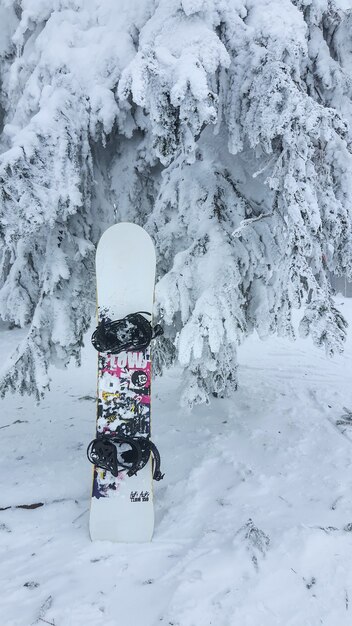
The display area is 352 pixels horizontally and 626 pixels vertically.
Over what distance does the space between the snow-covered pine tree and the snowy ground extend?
0.81 meters

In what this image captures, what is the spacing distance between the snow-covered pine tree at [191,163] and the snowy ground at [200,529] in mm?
806

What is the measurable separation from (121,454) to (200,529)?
2.54 ft

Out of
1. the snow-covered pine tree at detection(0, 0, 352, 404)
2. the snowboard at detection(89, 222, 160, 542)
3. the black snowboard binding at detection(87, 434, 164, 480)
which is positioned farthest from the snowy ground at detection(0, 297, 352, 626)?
the snow-covered pine tree at detection(0, 0, 352, 404)

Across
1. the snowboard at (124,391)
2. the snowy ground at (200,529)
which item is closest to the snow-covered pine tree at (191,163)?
the snowboard at (124,391)

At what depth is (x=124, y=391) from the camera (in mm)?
3020

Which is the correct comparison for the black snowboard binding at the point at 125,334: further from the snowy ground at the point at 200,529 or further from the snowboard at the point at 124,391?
the snowy ground at the point at 200,529

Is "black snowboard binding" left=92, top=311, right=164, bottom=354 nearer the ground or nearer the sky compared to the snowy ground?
nearer the sky

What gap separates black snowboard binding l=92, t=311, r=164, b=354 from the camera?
296cm

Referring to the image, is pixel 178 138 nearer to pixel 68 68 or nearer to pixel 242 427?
pixel 68 68

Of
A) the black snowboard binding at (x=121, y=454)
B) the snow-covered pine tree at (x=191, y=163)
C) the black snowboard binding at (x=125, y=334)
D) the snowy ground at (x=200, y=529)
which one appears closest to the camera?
the snowy ground at (x=200, y=529)

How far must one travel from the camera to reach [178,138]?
3277 mm

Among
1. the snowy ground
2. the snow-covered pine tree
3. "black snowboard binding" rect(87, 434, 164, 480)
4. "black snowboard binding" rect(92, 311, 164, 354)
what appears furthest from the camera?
the snow-covered pine tree

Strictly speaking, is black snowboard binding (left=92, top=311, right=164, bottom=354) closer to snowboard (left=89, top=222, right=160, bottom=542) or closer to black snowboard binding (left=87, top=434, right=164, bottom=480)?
snowboard (left=89, top=222, right=160, bottom=542)

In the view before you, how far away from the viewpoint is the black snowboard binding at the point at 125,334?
2.96 m
